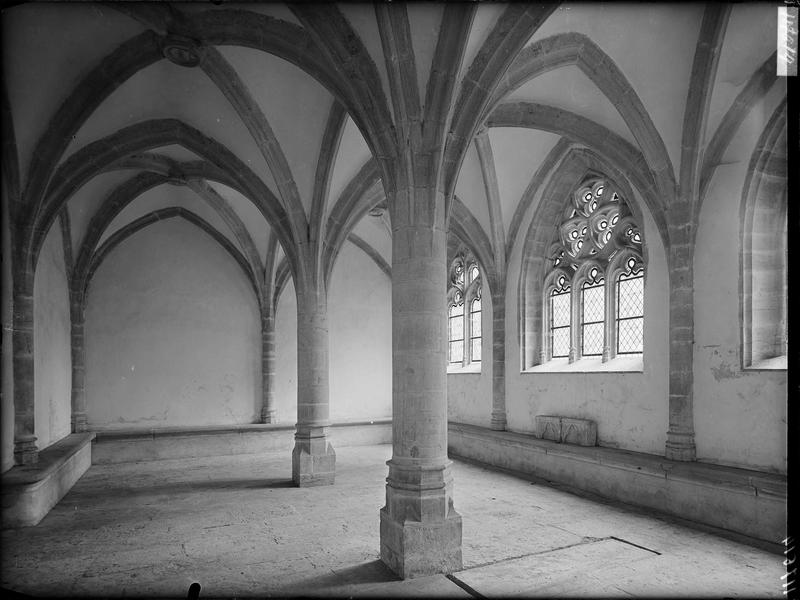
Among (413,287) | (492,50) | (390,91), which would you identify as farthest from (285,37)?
(413,287)

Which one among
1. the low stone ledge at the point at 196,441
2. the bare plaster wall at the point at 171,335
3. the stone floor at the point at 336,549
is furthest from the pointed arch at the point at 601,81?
the bare plaster wall at the point at 171,335

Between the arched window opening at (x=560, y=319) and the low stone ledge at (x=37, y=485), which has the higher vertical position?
the arched window opening at (x=560, y=319)

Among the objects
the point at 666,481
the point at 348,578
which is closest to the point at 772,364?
the point at 666,481

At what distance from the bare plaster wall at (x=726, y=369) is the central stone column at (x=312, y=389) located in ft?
17.3

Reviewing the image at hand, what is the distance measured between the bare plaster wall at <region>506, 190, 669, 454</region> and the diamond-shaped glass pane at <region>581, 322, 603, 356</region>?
0.58m

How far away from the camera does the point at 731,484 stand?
643 centimetres

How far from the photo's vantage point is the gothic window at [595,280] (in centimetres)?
907

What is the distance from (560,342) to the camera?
10.7 meters

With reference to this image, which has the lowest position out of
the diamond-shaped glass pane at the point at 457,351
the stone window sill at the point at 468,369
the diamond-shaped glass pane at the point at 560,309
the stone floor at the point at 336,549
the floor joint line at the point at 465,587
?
the stone floor at the point at 336,549

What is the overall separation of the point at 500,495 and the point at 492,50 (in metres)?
5.96

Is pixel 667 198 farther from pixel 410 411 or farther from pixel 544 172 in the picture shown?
pixel 410 411

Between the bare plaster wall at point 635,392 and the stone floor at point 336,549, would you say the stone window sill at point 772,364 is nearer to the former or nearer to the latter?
the bare plaster wall at point 635,392

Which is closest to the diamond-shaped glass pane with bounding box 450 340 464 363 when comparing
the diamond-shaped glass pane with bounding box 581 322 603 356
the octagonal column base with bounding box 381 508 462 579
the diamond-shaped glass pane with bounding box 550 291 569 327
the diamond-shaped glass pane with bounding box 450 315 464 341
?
the diamond-shaped glass pane with bounding box 450 315 464 341

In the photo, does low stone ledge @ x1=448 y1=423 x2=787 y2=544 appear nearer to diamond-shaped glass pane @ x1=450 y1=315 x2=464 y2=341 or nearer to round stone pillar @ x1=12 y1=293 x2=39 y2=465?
diamond-shaped glass pane @ x1=450 y1=315 x2=464 y2=341
